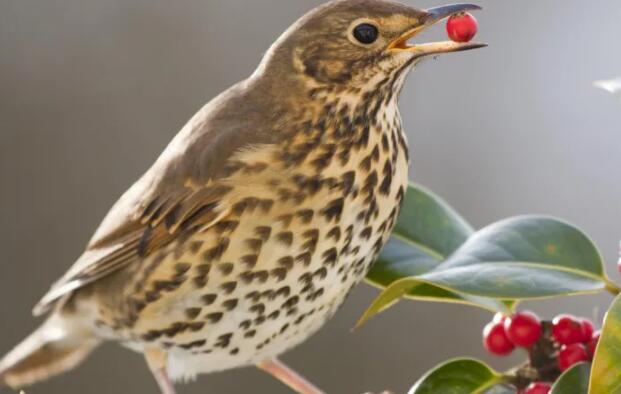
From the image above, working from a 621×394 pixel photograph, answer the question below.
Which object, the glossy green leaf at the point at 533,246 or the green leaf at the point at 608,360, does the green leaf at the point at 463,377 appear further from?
the green leaf at the point at 608,360

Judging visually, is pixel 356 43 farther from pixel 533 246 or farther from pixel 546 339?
pixel 546 339

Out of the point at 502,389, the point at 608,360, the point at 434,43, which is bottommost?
the point at 502,389

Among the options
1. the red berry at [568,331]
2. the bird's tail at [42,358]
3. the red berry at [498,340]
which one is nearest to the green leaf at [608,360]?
the red berry at [568,331]

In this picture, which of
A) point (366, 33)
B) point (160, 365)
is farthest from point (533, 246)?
point (160, 365)

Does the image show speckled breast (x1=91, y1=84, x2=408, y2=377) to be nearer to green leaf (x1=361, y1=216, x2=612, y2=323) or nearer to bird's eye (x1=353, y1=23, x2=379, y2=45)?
bird's eye (x1=353, y1=23, x2=379, y2=45)

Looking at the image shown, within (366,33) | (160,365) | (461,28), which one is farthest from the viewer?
(160,365)

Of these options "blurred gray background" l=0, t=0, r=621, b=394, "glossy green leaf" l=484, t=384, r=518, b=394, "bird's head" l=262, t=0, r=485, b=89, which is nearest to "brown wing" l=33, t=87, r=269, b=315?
"bird's head" l=262, t=0, r=485, b=89
